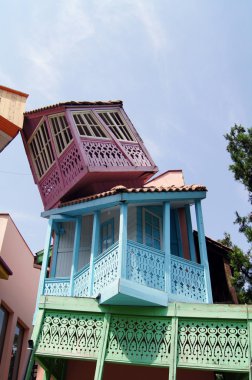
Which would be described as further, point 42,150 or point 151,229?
point 42,150

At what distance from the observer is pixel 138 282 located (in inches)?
326

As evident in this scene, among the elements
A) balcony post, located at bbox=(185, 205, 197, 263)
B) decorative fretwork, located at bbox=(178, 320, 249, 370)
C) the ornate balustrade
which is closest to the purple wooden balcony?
balcony post, located at bbox=(185, 205, 197, 263)

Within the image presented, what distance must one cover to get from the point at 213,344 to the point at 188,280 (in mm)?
1703

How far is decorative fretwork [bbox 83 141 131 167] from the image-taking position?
10836 millimetres

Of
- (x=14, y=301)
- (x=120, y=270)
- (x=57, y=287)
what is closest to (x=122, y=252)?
(x=120, y=270)

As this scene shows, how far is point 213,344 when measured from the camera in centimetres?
748

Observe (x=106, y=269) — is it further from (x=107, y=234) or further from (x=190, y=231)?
Answer: (x=190, y=231)

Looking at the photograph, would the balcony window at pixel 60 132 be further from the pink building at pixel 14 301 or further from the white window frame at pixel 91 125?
the pink building at pixel 14 301

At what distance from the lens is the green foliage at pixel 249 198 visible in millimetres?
10500

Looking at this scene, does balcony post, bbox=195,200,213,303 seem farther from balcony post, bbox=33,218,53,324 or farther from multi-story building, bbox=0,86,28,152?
multi-story building, bbox=0,86,28,152

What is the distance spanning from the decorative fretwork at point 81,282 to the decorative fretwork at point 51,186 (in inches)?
104

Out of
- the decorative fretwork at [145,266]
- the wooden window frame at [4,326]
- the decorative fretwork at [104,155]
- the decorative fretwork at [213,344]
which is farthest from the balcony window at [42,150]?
the decorative fretwork at [213,344]

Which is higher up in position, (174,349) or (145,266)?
(145,266)

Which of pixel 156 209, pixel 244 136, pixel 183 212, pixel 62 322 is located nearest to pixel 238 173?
pixel 244 136
